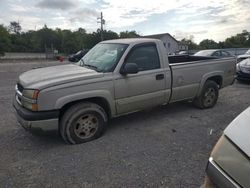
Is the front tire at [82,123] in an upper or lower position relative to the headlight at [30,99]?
lower

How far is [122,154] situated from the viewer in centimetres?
377

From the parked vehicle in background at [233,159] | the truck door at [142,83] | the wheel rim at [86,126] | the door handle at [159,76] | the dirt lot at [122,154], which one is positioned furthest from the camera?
the door handle at [159,76]

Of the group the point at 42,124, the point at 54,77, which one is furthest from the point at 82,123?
the point at 54,77

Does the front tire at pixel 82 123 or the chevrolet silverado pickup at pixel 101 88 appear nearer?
the chevrolet silverado pickup at pixel 101 88

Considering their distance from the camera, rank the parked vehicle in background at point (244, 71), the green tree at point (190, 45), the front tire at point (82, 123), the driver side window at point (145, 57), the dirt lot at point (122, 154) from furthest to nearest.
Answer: the green tree at point (190, 45)
the parked vehicle in background at point (244, 71)
the driver side window at point (145, 57)
the front tire at point (82, 123)
the dirt lot at point (122, 154)

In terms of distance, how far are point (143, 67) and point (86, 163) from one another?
7.20 feet

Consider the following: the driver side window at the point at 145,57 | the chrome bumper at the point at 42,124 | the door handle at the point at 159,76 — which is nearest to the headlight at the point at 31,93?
the chrome bumper at the point at 42,124

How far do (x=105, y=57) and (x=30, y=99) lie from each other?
1.72 metres

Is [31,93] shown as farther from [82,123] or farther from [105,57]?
[105,57]

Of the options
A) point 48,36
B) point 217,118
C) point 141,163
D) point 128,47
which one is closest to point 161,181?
point 141,163

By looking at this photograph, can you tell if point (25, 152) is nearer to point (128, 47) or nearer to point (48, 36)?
point (128, 47)

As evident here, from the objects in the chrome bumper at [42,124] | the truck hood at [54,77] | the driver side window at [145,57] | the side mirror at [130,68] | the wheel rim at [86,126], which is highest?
the driver side window at [145,57]

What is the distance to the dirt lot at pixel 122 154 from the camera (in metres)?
3.12

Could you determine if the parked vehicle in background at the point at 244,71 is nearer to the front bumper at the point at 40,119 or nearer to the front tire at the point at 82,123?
the front tire at the point at 82,123
